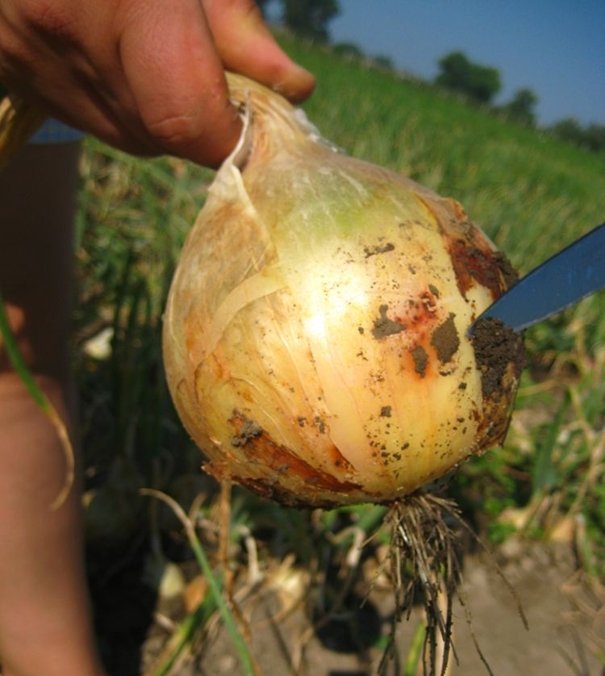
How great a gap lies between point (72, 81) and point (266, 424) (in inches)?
17.8

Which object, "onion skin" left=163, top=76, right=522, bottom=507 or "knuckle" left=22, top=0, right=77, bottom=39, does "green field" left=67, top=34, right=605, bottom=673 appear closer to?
"onion skin" left=163, top=76, right=522, bottom=507

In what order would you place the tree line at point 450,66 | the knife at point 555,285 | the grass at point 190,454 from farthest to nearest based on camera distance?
1. the tree line at point 450,66
2. the grass at point 190,454
3. the knife at point 555,285

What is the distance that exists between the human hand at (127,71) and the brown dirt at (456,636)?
2.88 ft

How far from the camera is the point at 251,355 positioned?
796mm

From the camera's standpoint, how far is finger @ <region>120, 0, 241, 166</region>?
78cm

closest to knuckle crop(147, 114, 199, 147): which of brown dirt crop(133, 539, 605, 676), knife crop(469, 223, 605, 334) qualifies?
knife crop(469, 223, 605, 334)

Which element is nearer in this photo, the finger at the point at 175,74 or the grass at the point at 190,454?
the finger at the point at 175,74

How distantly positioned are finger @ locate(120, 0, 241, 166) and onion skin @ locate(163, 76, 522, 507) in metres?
0.10

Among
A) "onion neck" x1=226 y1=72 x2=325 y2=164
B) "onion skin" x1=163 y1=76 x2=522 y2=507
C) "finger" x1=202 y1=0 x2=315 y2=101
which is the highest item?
"finger" x1=202 y1=0 x2=315 y2=101

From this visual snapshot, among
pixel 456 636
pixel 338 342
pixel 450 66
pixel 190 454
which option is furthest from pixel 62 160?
pixel 450 66

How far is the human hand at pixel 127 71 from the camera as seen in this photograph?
780 mm

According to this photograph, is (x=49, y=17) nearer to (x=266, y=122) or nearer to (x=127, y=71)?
(x=127, y=71)

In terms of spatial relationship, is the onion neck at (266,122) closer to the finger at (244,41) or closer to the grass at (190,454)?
the finger at (244,41)

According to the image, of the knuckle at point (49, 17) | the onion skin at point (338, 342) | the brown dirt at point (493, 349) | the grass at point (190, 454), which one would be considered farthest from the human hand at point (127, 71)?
the grass at point (190, 454)
